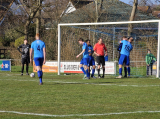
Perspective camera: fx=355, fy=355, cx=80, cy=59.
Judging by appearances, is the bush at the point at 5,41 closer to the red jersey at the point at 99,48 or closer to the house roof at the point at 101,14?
the house roof at the point at 101,14

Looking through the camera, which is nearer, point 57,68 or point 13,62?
point 57,68

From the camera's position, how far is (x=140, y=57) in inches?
859

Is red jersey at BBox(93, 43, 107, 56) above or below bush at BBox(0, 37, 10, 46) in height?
below

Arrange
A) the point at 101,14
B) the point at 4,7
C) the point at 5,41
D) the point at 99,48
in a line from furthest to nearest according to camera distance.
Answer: the point at 5,41, the point at 101,14, the point at 4,7, the point at 99,48

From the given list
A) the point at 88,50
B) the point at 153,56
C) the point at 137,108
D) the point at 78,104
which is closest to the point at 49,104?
the point at 78,104

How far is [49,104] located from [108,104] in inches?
54.4

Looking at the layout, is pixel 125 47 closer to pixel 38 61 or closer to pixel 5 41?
pixel 38 61

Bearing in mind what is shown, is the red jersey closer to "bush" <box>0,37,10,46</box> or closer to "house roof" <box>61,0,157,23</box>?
"house roof" <box>61,0,157,23</box>

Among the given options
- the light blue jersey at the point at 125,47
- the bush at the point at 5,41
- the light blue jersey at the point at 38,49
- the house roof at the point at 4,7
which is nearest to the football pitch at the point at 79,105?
the light blue jersey at the point at 38,49

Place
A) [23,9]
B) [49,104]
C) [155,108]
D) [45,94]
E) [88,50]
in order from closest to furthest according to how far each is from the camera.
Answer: [155,108]
[49,104]
[45,94]
[88,50]
[23,9]

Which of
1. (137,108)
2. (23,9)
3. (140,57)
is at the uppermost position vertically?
(23,9)

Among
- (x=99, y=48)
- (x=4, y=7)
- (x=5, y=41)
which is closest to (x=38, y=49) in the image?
(x=99, y=48)

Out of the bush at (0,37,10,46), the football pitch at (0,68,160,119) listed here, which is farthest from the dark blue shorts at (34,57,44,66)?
the bush at (0,37,10,46)

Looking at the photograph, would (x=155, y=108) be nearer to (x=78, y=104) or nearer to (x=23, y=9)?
(x=78, y=104)
